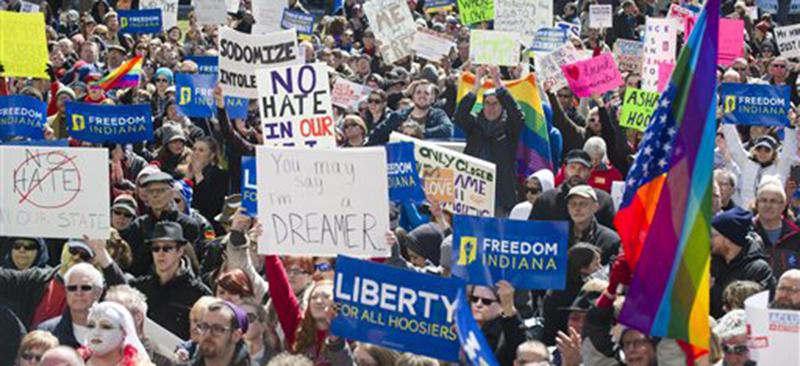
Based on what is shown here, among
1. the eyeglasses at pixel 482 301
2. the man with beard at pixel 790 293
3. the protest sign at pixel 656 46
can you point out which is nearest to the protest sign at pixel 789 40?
the protest sign at pixel 656 46

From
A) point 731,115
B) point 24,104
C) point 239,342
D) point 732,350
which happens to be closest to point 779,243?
point 732,350

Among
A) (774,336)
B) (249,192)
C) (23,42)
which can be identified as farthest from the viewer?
(23,42)

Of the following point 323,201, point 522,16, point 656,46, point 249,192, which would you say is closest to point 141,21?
point 522,16

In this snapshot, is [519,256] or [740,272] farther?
[740,272]

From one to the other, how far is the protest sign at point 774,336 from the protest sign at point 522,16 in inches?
525

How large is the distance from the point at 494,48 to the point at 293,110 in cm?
646

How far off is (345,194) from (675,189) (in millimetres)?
2738

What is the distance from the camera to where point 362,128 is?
1491cm

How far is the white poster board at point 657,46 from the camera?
676 inches

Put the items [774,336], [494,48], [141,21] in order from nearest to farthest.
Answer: [774,336], [494,48], [141,21]

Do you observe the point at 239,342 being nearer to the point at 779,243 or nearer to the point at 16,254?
the point at 16,254

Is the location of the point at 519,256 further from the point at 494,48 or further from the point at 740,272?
the point at 494,48

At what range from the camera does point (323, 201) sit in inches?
409

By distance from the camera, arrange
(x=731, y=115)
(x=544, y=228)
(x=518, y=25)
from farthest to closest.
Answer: (x=518, y=25) < (x=731, y=115) < (x=544, y=228)
